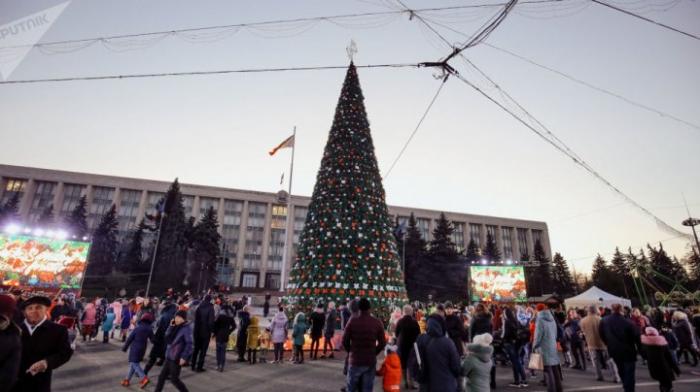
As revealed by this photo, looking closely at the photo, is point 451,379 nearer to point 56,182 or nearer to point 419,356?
point 419,356

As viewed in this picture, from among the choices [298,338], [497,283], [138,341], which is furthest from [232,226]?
[138,341]

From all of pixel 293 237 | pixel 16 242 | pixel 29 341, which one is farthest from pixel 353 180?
pixel 293 237

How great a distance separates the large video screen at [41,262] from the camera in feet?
69.2

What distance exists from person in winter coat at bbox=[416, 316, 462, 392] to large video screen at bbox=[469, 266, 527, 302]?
26306 mm

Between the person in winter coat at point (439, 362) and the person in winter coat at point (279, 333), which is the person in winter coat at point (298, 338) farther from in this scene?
the person in winter coat at point (439, 362)

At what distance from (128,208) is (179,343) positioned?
7547 cm

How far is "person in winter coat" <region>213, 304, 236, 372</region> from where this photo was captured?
8906 millimetres

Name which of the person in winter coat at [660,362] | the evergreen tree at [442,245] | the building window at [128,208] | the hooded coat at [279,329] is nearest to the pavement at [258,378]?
the hooded coat at [279,329]

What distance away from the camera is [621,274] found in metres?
56.3

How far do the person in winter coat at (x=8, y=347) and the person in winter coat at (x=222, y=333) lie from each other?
6678mm

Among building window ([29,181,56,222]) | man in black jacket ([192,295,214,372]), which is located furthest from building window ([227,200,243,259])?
man in black jacket ([192,295,214,372])

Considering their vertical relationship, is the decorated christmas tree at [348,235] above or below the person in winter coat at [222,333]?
above

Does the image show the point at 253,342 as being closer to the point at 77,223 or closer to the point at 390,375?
the point at 390,375

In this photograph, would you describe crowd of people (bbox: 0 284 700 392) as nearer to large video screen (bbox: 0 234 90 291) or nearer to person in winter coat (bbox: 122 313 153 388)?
person in winter coat (bbox: 122 313 153 388)
